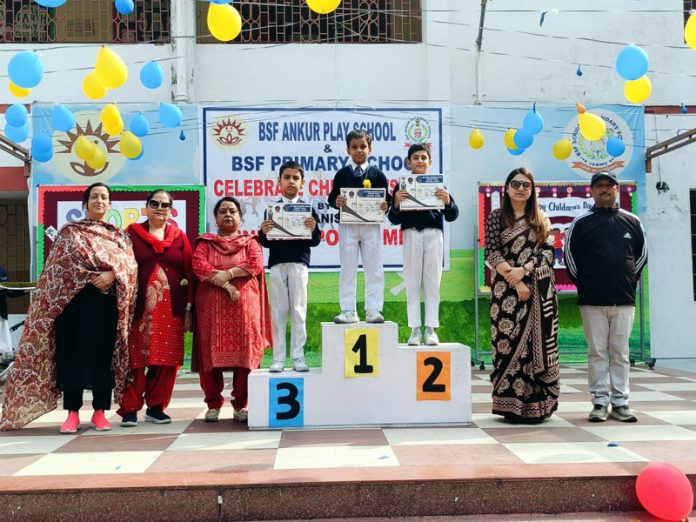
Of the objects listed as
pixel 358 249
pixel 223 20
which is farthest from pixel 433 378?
pixel 223 20

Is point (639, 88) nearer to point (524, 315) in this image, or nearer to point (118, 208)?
point (524, 315)

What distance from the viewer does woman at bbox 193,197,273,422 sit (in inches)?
183

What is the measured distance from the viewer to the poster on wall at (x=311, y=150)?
27.6 feet

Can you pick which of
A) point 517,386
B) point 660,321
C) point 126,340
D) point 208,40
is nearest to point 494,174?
point 660,321

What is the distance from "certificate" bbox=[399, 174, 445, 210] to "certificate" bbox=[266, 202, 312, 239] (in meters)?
0.67

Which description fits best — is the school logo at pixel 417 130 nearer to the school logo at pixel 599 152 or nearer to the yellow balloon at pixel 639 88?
the school logo at pixel 599 152

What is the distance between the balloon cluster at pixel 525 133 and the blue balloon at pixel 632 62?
54.3 inches

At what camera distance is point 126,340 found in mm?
4523

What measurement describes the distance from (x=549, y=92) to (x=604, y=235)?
513cm

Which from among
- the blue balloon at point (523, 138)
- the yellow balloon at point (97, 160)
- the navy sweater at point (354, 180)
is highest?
the blue balloon at point (523, 138)

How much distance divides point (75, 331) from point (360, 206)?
6.58 feet

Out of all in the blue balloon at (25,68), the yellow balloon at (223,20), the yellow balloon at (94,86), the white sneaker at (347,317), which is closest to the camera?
the white sneaker at (347,317)

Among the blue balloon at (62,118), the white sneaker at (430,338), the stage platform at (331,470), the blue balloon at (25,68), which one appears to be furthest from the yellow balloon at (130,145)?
the white sneaker at (430,338)

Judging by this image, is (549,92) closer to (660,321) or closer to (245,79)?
(660,321)
